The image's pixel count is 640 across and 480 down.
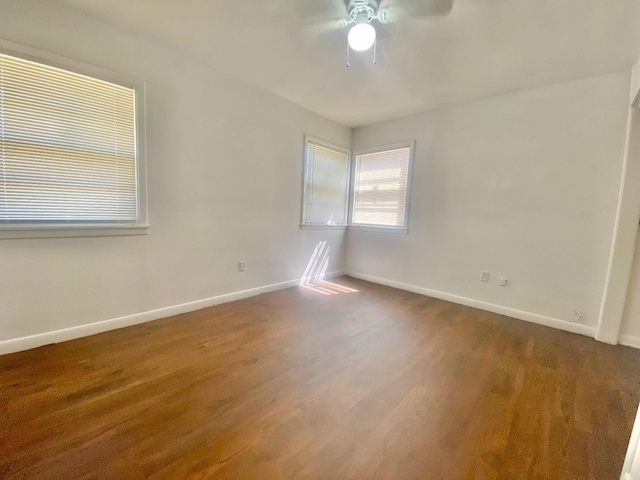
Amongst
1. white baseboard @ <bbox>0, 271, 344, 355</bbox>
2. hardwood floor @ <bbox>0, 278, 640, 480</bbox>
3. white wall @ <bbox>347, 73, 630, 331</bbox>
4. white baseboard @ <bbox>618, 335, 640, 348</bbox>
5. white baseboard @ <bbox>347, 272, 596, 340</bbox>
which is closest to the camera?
hardwood floor @ <bbox>0, 278, 640, 480</bbox>

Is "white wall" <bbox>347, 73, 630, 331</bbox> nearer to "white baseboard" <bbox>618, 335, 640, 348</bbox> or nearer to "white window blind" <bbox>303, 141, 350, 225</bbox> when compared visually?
"white baseboard" <bbox>618, 335, 640, 348</bbox>

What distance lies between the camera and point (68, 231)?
2.12 m

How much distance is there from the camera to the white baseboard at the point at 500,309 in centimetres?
274

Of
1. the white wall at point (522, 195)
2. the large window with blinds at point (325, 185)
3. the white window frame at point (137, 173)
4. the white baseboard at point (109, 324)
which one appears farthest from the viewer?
the large window with blinds at point (325, 185)

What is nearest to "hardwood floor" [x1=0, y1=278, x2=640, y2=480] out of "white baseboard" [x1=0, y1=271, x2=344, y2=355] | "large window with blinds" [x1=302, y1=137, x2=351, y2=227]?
"white baseboard" [x1=0, y1=271, x2=344, y2=355]

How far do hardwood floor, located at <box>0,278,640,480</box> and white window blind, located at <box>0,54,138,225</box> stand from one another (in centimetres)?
109

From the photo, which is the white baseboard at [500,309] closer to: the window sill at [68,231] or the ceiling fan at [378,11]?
the ceiling fan at [378,11]

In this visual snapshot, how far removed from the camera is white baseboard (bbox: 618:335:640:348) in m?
2.45

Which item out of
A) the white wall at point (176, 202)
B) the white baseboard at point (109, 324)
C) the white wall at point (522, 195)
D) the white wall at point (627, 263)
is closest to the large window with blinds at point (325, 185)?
the white wall at point (176, 202)

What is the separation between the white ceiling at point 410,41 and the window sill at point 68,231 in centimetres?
168

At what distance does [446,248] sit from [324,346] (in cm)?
230

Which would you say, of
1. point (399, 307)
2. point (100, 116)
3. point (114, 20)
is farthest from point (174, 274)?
point (399, 307)

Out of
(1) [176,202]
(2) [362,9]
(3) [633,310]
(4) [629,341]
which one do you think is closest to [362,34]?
(2) [362,9]

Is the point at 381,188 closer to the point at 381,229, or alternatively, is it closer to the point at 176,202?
the point at 381,229
